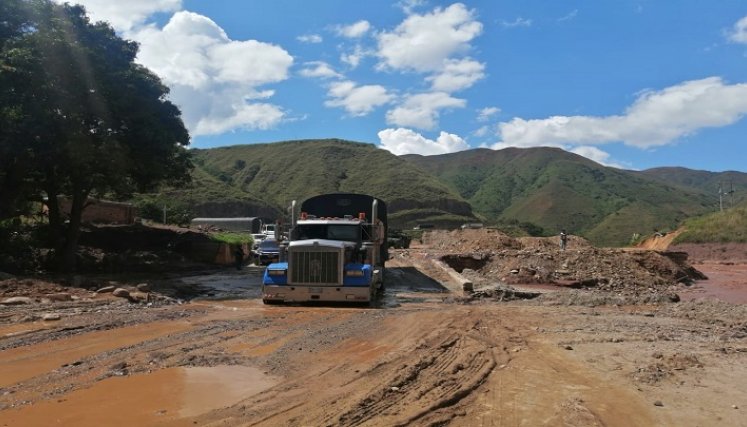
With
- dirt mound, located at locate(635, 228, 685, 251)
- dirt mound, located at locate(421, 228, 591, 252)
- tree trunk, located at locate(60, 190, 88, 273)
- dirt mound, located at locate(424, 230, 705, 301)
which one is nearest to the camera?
tree trunk, located at locate(60, 190, 88, 273)

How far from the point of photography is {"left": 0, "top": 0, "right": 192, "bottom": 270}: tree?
20172 millimetres

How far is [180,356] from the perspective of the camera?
812 cm

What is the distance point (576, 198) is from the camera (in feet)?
468

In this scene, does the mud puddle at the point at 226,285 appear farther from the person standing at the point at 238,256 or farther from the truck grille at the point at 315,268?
the person standing at the point at 238,256

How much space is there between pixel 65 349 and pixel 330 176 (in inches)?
4784

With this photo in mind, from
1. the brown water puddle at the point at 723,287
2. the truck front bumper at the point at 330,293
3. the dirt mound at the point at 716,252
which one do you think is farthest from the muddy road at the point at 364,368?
the dirt mound at the point at 716,252

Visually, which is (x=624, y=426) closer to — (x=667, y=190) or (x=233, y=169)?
(x=233, y=169)

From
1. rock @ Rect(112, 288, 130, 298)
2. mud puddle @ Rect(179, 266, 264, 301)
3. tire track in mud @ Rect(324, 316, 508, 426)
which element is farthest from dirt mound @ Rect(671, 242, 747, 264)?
rock @ Rect(112, 288, 130, 298)

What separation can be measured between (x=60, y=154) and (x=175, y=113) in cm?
708

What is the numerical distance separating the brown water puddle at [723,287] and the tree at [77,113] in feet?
76.6

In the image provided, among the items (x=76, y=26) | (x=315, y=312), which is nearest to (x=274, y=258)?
(x=76, y=26)

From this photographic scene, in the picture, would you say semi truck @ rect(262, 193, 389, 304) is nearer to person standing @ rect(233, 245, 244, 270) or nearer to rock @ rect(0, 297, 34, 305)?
rock @ rect(0, 297, 34, 305)

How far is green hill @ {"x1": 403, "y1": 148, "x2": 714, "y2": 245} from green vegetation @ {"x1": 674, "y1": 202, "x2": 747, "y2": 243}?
108 ft

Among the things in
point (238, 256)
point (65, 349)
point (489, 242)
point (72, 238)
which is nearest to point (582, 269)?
point (489, 242)
